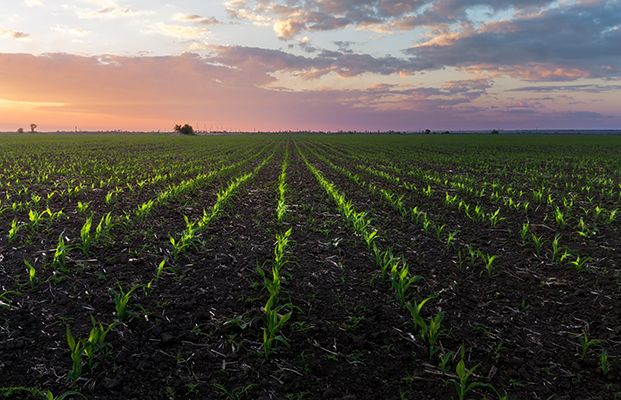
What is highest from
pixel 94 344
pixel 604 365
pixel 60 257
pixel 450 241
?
pixel 60 257

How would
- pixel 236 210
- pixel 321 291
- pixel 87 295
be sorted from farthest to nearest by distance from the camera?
1. pixel 236 210
2. pixel 321 291
3. pixel 87 295

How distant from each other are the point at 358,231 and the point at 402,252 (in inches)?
53.8

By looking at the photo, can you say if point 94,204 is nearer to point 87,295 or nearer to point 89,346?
point 87,295

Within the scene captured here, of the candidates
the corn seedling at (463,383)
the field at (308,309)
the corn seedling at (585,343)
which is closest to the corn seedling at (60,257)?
the field at (308,309)

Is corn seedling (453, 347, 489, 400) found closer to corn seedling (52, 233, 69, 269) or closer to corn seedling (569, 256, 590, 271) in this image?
corn seedling (569, 256, 590, 271)

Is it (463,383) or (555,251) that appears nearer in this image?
(463,383)

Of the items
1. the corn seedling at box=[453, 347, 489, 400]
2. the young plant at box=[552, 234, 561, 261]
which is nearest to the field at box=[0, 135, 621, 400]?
the corn seedling at box=[453, 347, 489, 400]

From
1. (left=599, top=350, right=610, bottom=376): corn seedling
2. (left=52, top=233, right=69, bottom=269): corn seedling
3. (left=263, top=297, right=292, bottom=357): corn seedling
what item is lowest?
(left=599, top=350, right=610, bottom=376): corn seedling

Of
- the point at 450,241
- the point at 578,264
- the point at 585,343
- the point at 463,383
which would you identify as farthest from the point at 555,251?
the point at 463,383

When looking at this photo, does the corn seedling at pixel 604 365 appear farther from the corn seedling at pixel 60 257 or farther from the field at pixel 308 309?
the corn seedling at pixel 60 257

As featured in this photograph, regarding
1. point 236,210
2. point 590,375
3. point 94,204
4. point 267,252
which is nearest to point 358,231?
point 267,252

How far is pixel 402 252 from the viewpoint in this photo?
7.10 metres

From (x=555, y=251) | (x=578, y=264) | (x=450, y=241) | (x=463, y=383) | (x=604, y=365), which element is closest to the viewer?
(x=463, y=383)

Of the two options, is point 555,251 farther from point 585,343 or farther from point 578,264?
point 585,343
